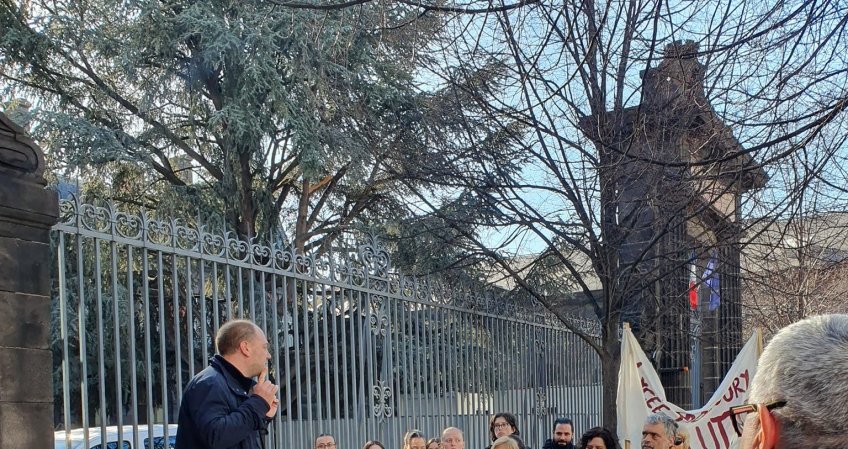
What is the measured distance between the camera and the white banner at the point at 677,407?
29.5ft

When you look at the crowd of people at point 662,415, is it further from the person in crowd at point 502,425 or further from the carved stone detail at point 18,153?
the carved stone detail at point 18,153

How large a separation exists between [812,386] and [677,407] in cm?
802

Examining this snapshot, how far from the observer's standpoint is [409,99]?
17.3m

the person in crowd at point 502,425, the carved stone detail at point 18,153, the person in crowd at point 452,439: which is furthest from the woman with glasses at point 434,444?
the carved stone detail at point 18,153

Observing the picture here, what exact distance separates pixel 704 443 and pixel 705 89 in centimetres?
364

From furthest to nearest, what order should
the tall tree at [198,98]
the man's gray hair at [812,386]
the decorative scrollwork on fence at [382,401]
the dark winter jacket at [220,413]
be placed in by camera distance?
the tall tree at [198,98]
the decorative scrollwork on fence at [382,401]
the dark winter jacket at [220,413]
the man's gray hair at [812,386]

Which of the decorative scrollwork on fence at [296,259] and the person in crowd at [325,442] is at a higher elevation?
the decorative scrollwork on fence at [296,259]

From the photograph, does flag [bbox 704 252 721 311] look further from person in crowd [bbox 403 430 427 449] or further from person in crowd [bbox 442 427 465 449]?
person in crowd [bbox 403 430 427 449]

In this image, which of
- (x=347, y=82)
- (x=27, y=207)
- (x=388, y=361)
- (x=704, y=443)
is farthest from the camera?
(x=347, y=82)

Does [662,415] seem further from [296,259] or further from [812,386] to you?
[812,386]

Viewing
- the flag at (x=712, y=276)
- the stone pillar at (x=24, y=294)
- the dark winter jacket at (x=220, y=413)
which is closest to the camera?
the dark winter jacket at (x=220, y=413)

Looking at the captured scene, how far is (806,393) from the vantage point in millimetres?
1635

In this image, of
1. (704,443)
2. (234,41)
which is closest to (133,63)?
(234,41)

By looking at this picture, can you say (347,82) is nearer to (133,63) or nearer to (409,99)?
(409,99)
